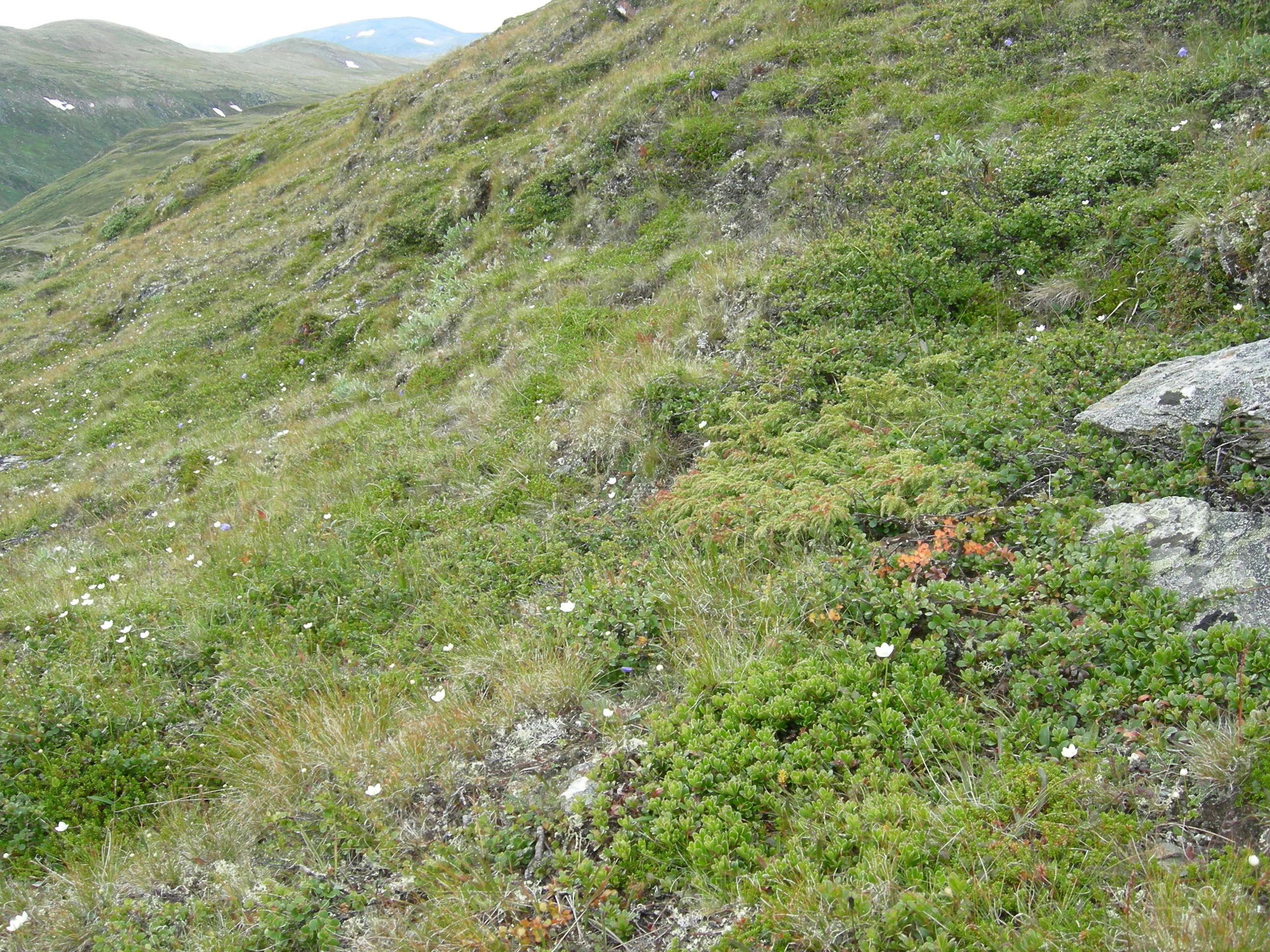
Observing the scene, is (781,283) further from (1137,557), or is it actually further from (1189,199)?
(1137,557)

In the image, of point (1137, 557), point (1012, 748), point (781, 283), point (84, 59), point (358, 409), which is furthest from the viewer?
point (84, 59)

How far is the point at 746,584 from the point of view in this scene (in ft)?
14.8

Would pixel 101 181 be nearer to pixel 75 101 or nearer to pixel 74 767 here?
pixel 75 101

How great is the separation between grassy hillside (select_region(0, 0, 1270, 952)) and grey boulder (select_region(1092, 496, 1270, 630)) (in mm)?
131

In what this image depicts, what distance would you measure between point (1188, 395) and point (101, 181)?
15704cm

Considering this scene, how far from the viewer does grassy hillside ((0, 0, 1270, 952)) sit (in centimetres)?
286

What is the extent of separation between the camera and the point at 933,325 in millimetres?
6344

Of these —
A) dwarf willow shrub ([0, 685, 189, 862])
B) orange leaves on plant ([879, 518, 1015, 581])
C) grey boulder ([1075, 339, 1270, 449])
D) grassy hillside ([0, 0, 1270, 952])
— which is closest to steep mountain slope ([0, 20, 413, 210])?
grassy hillside ([0, 0, 1270, 952])

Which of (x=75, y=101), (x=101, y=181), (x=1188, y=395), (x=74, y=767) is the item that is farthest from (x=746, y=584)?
(x=75, y=101)

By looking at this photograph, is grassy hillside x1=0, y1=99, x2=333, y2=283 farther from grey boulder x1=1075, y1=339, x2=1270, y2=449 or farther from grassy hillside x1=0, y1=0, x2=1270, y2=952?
grey boulder x1=1075, y1=339, x2=1270, y2=449

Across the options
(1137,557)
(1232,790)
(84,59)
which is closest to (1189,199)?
(1137,557)

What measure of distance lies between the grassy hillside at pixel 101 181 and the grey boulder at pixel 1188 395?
113036 mm

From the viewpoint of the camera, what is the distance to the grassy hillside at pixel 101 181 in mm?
97625

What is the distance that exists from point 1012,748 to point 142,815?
5.08 meters
